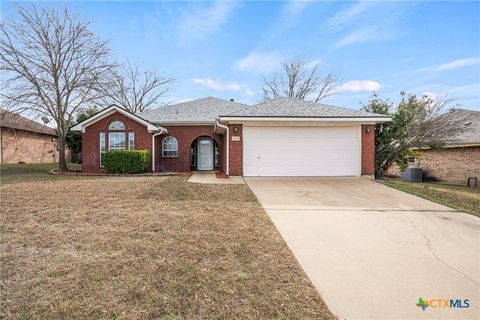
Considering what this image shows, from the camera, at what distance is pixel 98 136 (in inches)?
570

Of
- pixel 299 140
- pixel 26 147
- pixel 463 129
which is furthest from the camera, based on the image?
pixel 26 147

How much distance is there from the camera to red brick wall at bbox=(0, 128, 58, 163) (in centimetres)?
2055

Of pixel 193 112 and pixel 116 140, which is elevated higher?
pixel 193 112

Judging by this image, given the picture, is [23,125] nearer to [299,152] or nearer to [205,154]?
[205,154]

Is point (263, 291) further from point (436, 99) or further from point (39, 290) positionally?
point (436, 99)

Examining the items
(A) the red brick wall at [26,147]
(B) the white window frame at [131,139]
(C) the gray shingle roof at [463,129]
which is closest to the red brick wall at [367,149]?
(C) the gray shingle roof at [463,129]

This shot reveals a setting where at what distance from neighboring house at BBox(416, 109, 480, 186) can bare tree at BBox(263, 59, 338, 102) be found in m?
15.5

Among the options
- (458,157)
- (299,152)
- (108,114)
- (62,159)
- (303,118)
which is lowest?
(62,159)

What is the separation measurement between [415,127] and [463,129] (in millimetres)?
3333

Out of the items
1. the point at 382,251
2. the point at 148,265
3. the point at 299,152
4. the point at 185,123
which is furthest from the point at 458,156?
the point at 148,265

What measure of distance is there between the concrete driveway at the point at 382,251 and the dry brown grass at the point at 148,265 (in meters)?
0.37

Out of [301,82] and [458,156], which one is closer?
[458,156]

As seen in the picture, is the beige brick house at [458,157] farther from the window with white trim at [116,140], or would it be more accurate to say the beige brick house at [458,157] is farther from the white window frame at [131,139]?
the window with white trim at [116,140]

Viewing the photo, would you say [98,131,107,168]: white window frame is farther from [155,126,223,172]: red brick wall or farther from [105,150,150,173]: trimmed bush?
[155,126,223,172]: red brick wall
